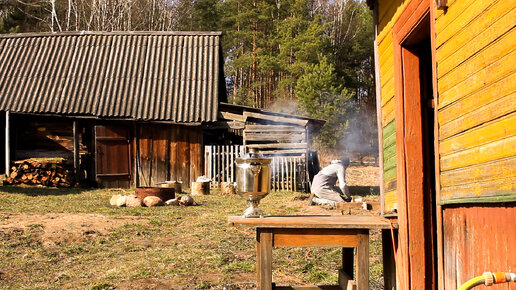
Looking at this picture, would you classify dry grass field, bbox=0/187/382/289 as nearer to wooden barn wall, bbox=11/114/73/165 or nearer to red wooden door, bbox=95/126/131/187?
red wooden door, bbox=95/126/131/187

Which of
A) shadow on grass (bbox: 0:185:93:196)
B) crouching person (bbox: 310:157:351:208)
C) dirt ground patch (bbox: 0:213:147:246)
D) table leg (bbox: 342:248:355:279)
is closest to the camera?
table leg (bbox: 342:248:355:279)

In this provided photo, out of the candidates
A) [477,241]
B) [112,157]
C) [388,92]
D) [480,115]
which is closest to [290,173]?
[112,157]

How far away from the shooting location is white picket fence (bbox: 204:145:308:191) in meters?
17.5

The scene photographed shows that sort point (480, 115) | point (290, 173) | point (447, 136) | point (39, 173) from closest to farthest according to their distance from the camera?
point (480, 115) < point (447, 136) < point (39, 173) < point (290, 173)

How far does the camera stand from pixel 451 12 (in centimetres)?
362

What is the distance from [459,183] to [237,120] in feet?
48.9

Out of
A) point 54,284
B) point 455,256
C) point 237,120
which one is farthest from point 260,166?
point 237,120

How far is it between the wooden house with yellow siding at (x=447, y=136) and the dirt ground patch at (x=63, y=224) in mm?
5487

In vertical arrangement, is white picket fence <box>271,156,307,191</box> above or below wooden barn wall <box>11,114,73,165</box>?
below

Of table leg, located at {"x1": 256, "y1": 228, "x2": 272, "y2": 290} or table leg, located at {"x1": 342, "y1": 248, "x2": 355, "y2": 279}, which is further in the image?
table leg, located at {"x1": 342, "y1": 248, "x2": 355, "y2": 279}

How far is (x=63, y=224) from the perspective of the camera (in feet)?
31.9

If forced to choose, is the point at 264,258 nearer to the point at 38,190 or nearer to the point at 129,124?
the point at 38,190

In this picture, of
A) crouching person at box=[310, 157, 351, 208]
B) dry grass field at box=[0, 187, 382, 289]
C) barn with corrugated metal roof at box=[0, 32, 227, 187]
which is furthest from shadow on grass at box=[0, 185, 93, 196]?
crouching person at box=[310, 157, 351, 208]

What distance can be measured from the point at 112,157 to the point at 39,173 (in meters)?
2.27
